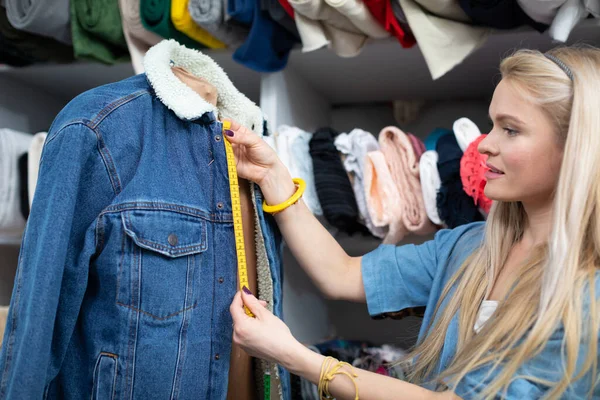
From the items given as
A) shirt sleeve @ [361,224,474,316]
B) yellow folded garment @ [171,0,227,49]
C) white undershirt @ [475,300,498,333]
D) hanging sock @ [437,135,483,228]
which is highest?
yellow folded garment @ [171,0,227,49]

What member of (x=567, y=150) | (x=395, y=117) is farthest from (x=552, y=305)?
(x=395, y=117)

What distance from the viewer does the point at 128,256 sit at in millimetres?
→ 1007

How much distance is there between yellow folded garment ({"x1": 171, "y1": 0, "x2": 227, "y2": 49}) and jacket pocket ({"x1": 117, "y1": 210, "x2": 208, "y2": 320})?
0.78m

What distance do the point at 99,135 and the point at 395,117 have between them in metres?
1.29

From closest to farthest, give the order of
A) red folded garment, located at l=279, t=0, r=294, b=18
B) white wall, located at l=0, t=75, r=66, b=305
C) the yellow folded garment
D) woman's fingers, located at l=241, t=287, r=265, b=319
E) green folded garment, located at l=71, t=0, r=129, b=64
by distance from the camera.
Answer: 1. woman's fingers, located at l=241, t=287, r=265, b=319
2. red folded garment, located at l=279, t=0, r=294, b=18
3. the yellow folded garment
4. green folded garment, located at l=71, t=0, r=129, b=64
5. white wall, located at l=0, t=75, r=66, b=305

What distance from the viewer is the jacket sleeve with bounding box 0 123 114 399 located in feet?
2.91

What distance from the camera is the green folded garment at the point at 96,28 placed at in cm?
178

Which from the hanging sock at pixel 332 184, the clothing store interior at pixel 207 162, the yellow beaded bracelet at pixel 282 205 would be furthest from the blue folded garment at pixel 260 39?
the yellow beaded bracelet at pixel 282 205

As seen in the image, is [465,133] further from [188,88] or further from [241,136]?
[188,88]

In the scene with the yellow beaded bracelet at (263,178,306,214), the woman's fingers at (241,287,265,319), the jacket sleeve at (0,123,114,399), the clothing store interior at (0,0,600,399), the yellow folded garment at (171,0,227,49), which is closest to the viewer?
the jacket sleeve at (0,123,114,399)

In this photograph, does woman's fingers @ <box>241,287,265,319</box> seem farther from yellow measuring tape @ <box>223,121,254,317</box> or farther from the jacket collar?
the jacket collar

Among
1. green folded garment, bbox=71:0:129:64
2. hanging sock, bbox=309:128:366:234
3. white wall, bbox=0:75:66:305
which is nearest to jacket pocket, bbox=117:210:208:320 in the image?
hanging sock, bbox=309:128:366:234

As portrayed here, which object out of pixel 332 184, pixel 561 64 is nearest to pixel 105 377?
pixel 332 184

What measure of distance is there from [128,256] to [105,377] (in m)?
0.22
